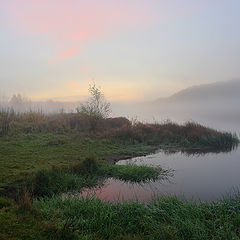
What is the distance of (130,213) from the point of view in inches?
213

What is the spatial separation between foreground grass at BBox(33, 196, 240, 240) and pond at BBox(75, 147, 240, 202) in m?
0.85

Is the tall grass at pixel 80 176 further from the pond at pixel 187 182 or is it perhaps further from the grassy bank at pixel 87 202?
the pond at pixel 187 182

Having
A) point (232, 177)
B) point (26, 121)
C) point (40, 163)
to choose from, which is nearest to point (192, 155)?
point (232, 177)

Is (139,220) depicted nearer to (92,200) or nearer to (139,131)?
(92,200)

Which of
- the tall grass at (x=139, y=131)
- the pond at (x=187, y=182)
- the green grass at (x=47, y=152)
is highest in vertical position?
the tall grass at (x=139, y=131)

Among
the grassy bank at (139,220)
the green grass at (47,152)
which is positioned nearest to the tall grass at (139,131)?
the green grass at (47,152)

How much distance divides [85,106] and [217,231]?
1729 centimetres

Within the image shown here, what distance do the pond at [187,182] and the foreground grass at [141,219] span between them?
85cm

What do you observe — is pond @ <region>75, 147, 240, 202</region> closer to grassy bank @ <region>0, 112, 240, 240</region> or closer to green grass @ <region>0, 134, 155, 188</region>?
grassy bank @ <region>0, 112, 240, 240</region>

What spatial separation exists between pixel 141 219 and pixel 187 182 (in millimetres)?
4027

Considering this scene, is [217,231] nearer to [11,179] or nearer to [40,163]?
[11,179]

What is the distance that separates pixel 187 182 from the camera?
8570 millimetres

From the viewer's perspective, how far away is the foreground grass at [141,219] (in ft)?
14.5

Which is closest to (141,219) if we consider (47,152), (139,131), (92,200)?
(92,200)
